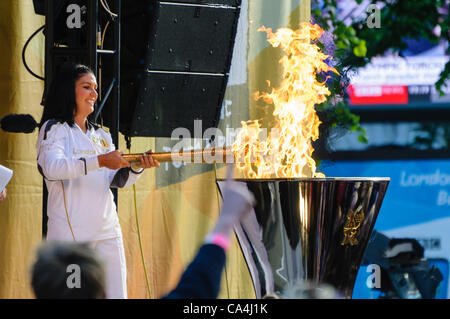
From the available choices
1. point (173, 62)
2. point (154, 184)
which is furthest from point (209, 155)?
point (154, 184)

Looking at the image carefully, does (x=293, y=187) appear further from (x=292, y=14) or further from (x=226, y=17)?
(x=292, y=14)

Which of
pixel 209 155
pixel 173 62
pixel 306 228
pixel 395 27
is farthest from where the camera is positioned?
pixel 395 27

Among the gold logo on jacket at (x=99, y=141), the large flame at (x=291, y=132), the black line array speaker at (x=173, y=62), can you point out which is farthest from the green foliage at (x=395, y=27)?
the gold logo on jacket at (x=99, y=141)

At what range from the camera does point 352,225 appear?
8.77 ft

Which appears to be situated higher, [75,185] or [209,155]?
[209,155]

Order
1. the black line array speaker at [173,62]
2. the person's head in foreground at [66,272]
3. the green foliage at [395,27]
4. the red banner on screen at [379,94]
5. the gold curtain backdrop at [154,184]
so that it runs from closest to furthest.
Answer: the person's head in foreground at [66,272], the black line array speaker at [173,62], the gold curtain backdrop at [154,184], the green foliage at [395,27], the red banner on screen at [379,94]

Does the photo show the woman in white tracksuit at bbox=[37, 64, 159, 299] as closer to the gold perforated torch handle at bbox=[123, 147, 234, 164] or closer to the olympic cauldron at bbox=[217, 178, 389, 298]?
the gold perforated torch handle at bbox=[123, 147, 234, 164]

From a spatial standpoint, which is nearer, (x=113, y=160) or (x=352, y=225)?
(x=352, y=225)

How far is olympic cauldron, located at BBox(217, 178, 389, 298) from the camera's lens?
2594mm

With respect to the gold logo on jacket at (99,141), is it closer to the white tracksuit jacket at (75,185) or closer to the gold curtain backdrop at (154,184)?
the white tracksuit jacket at (75,185)

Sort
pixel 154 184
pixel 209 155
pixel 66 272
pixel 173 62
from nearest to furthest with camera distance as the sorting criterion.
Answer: pixel 66 272 → pixel 209 155 → pixel 173 62 → pixel 154 184

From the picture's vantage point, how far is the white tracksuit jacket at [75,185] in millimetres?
3117

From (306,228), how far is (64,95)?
50.0 inches

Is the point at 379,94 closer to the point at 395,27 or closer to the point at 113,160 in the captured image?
the point at 395,27
